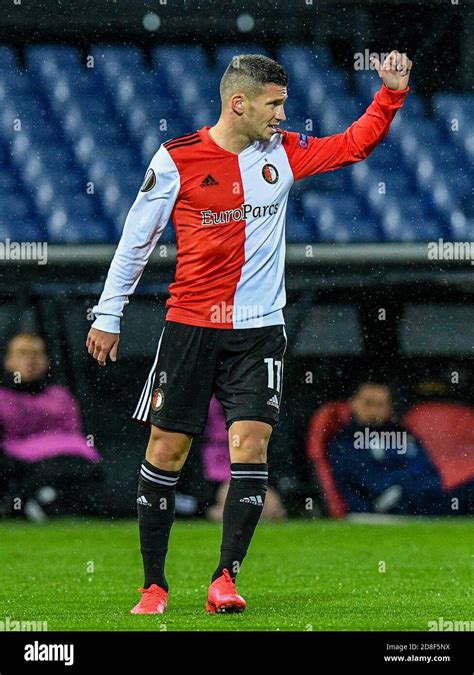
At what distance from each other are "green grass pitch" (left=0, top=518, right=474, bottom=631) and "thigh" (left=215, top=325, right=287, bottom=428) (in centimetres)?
66

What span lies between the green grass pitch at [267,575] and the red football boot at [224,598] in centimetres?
5

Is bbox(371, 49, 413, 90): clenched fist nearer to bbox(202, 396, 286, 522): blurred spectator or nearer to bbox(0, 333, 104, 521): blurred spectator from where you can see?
bbox(202, 396, 286, 522): blurred spectator

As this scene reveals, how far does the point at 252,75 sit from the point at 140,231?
0.65 meters

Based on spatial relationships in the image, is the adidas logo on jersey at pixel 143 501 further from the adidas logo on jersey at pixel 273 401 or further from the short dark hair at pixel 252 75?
the short dark hair at pixel 252 75

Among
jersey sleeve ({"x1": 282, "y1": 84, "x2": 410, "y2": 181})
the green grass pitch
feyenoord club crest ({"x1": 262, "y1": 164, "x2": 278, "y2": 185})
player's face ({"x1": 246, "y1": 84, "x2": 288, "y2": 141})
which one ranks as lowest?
the green grass pitch

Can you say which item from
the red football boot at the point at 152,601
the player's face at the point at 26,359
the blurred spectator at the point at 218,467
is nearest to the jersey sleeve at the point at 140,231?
the red football boot at the point at 152,601

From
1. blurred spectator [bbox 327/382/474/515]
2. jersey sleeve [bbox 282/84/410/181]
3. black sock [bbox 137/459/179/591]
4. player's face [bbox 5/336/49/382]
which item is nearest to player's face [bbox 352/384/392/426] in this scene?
blurred spectator [bbox 327/382/474/515]

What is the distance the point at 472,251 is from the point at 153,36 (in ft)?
10.4

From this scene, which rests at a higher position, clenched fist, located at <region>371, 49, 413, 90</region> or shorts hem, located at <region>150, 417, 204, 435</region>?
clenched fist, located at <region>371, 49, 413, 90</region>

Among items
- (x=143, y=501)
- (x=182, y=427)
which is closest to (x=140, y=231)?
(x=182, y=427)

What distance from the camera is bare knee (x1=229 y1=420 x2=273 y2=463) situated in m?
4.67

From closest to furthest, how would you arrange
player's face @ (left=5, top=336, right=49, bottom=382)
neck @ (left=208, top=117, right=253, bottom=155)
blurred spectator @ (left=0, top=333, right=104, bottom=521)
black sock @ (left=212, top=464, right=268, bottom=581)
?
black sock @ (left=212, top=464, right=268, bottom=581) → neck @ (left=208, top=117, right=253, bottom=155) → blurred spectator @ (left=0, top=333, right=104, bottom=521) → player's face @ (left=5, top=336, right=49, bottom=382)

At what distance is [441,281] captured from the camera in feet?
29.1

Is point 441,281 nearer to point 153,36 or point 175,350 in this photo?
point 153,36
